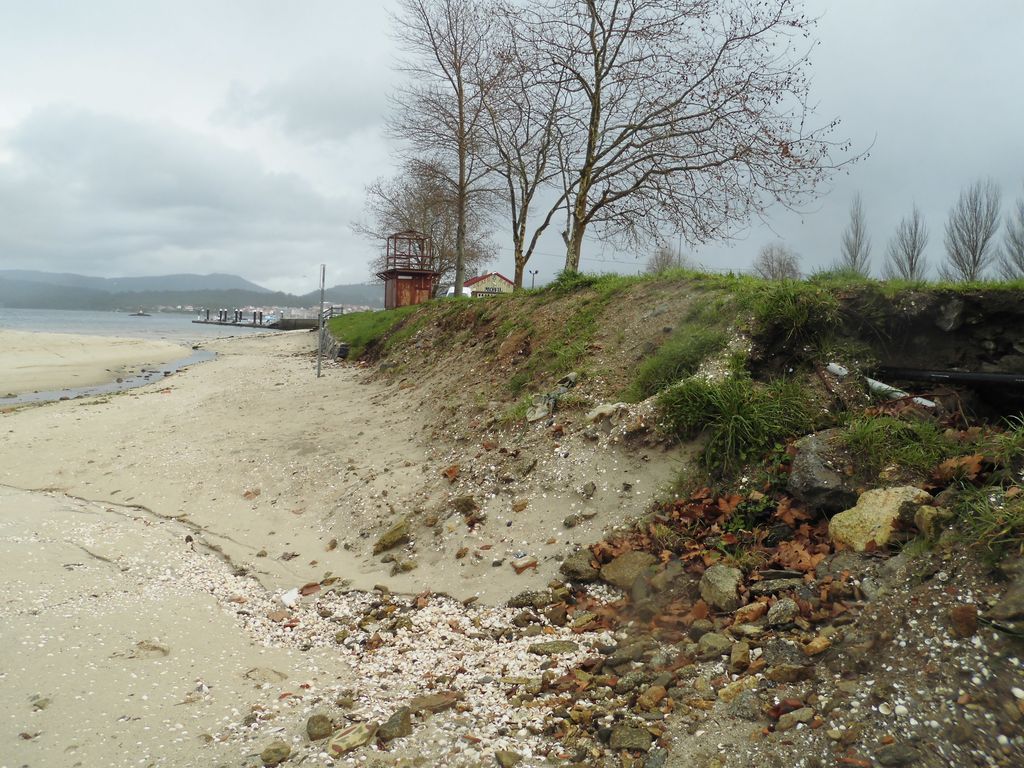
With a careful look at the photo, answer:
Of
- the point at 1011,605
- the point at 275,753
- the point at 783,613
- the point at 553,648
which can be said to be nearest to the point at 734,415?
the point at 783,613

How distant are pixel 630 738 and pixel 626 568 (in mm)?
1869

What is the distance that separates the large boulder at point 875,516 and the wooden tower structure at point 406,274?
30.3m

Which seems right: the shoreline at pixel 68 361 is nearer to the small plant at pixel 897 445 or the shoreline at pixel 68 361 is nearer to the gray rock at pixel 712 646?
the gray rock at pixel 712 646

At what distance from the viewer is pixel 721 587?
4199 mm

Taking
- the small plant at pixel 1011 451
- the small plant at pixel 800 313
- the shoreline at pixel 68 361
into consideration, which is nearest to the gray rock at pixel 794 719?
the small plant at pixel 1011 451

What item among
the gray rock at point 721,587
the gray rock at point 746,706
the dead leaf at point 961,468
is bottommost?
the gray rock at point 746,706

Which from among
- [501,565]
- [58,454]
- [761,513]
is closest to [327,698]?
[501,565]

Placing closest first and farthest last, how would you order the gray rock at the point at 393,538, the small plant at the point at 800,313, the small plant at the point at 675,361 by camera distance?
the gray rock at the point at 393,538 → the small plant at the point at 800,313 → the small plant at the point at 675,361

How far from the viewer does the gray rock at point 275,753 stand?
3.27 meters

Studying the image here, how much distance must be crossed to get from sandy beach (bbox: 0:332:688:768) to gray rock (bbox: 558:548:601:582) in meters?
0.18

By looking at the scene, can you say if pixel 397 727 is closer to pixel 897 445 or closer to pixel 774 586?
pixel 774 586

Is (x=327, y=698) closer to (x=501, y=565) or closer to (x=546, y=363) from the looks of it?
(x=501, y=565)

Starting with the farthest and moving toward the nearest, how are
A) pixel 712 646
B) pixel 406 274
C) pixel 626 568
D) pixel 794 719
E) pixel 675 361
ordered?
pixel 406 274
pixel 675 361
pixel 626 568
pixel 712 646
pixel 794 719

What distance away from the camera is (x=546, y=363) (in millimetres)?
9383
